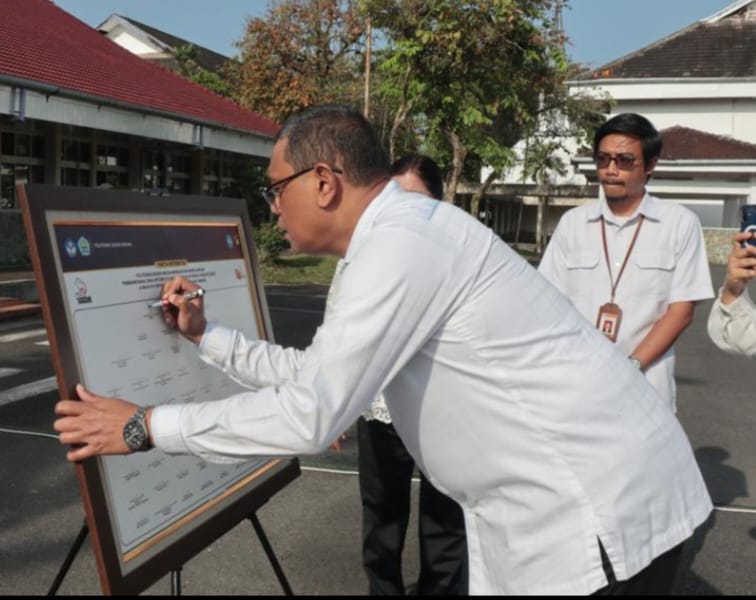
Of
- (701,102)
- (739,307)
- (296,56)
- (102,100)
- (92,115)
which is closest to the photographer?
(739,307)

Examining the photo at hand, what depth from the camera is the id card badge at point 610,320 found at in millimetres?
3090

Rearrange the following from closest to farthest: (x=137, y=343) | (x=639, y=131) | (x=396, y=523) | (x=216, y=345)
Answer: (x=137, y=343) → (x=216, y=345) → (x=639, y=131) → (x=396, y=523)

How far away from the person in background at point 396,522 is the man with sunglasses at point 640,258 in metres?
0.80

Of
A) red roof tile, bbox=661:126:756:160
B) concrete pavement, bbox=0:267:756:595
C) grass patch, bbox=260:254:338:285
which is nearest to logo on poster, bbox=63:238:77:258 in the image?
concrete pavement, bbox=0:267:756:595

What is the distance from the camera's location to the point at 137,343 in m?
2.14

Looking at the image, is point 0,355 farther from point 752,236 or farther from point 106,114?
point 752,236

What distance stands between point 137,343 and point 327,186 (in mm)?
737

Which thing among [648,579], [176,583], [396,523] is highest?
[648,579]

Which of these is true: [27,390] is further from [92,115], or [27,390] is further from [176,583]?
[92,115]

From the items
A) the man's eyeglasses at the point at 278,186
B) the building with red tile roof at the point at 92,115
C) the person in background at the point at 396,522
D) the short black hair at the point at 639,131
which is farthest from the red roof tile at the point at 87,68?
the man's eyeglasses at the point at 278,186

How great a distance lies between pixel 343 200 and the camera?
1.79m

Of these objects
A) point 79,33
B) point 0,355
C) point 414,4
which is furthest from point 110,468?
point 79,33

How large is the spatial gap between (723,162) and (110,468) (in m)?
32.3

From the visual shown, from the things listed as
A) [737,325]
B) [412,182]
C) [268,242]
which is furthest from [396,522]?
[268,242]
